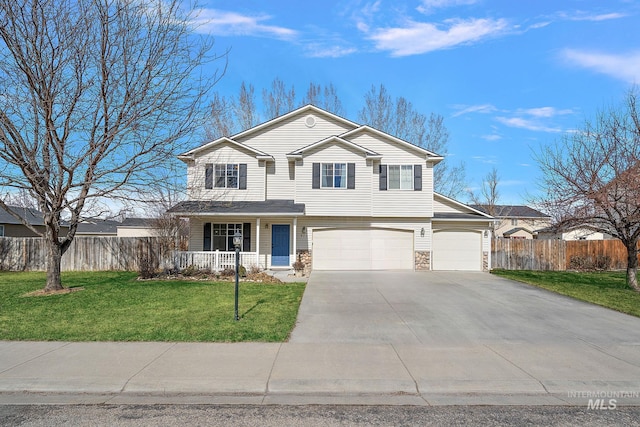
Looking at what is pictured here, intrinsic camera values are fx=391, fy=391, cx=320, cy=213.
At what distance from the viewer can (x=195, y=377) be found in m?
5.35

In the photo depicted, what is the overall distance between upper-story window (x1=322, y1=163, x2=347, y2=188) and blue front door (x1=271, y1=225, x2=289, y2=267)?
3.00 meters

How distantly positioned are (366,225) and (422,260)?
335cm

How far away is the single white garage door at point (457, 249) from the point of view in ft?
66.8

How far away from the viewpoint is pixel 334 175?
62.8ft

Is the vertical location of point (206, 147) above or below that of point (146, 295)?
above

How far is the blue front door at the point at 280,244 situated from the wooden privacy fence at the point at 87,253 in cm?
553

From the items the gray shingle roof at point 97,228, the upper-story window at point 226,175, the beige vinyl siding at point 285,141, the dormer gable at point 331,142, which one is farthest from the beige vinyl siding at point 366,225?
the gray shingle roof at point 97,228

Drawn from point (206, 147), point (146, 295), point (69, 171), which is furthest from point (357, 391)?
point (206, 147)

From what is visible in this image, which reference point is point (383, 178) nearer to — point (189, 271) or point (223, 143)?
point (223, 143)

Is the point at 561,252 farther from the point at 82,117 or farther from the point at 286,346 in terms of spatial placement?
the point at 82,117

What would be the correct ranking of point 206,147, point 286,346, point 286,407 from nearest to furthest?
1. point 286,407
2. point 286,346
3. point 206,147

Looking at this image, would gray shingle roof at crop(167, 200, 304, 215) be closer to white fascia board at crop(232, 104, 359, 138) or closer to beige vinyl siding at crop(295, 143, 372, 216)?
beige vinyl siding at crop(295, 143, 372, 216)

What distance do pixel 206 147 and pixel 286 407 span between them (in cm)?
1649

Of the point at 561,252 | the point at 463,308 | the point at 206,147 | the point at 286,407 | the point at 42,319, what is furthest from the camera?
the point at 561,252
